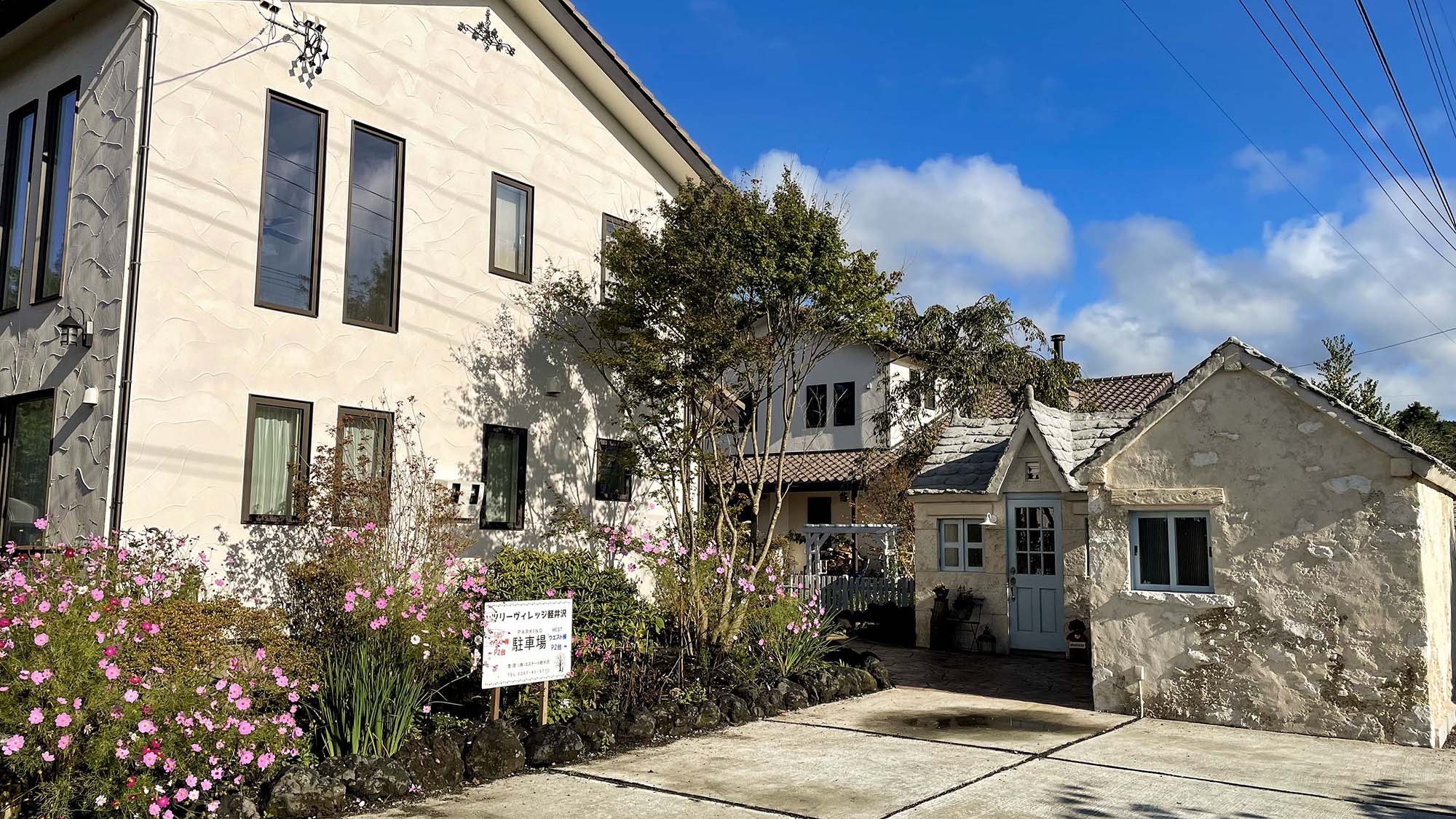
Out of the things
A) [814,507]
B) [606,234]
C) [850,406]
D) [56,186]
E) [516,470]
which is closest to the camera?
[56,186]

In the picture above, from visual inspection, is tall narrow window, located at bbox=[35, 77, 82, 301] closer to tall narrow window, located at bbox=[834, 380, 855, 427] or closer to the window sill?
the window sill

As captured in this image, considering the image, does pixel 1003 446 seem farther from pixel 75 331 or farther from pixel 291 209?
pixel 75 331

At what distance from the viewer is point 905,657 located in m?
16.0

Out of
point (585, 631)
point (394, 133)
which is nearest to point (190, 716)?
point (585, 631)

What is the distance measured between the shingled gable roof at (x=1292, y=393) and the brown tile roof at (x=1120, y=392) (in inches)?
780

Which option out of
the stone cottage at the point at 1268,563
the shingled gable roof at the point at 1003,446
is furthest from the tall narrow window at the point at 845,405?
the stone cottage at the point at 1268,563

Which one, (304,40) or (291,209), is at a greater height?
(304,40)

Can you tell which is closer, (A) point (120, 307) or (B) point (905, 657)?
(A) point (120, 307)

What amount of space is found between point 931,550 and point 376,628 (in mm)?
10494

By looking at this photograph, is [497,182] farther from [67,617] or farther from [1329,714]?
[1329,714]

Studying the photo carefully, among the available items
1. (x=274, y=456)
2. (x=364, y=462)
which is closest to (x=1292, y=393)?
(x=364, y=462)

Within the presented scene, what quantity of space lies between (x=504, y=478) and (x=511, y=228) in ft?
10.9

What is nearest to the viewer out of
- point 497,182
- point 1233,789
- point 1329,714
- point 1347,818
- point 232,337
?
point 1347,818

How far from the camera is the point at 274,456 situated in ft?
36.4
